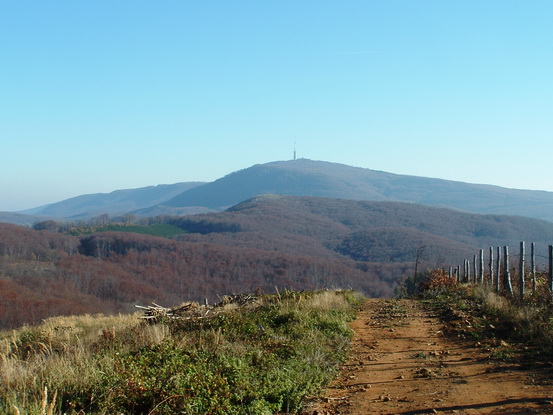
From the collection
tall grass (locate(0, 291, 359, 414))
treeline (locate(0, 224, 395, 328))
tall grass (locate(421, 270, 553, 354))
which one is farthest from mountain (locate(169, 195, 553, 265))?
tall grass (locate(0, 291, 359, 414))

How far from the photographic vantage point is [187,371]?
611 centimetres

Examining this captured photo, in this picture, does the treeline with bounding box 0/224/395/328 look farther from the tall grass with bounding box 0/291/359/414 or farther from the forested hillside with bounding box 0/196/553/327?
the tall grass with bounding box 0/291/359/414

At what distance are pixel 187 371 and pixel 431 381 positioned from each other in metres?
3.17

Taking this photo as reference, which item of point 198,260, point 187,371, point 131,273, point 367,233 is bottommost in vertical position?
point 131,273

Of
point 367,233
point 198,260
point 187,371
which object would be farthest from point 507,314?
point 367,233

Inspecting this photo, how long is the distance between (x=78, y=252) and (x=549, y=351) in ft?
375

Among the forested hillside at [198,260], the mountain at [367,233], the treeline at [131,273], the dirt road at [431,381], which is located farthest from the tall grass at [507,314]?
the mountain at [367,233]

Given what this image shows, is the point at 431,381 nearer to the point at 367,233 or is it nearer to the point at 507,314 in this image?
the point at 507,314

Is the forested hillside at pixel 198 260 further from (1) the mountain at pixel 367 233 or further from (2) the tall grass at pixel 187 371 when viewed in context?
(2) the tall grass at pixel 187 371

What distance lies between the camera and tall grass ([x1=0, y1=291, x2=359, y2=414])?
5.23 meters

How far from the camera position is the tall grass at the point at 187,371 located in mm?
5230

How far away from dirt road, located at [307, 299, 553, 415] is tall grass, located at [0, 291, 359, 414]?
39 cm

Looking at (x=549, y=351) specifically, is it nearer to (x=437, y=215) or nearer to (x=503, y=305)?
(x=503, y=305)

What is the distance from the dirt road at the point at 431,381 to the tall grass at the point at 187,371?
388 mm
